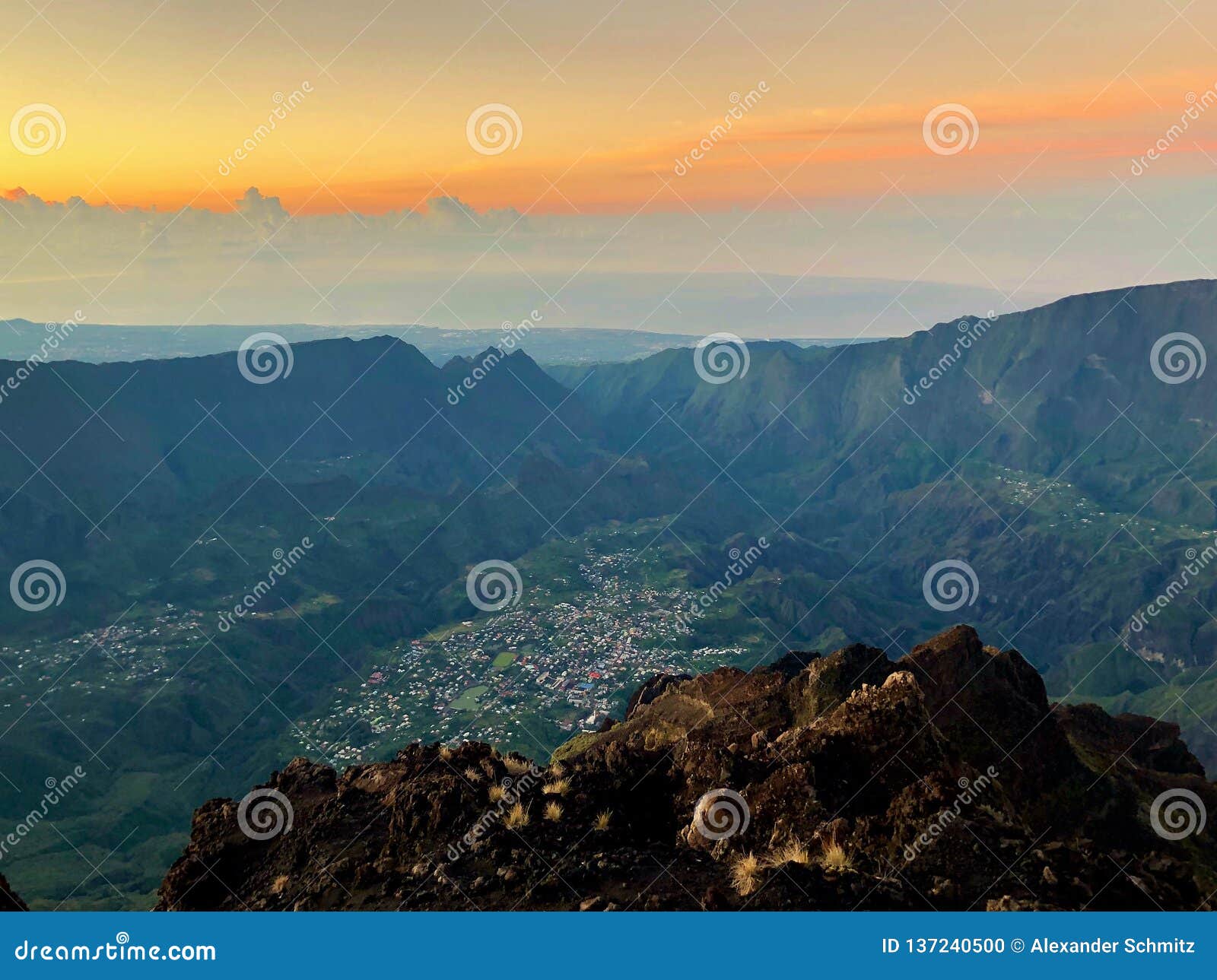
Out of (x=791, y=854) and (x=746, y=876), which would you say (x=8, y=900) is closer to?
(x=746, y=876)

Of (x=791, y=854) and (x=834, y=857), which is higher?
(x=834, y=857)

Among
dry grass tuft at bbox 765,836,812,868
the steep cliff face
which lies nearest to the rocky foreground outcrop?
dry grass tuft at bbox 765,836,812,868

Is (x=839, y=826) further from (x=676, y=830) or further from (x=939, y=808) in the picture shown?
(x=676, y=830)

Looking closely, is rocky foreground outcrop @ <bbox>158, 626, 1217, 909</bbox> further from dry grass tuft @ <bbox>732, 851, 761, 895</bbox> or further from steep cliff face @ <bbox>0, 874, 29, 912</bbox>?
steep cliff face @ <bbox>0, 874, 29, 912</bbox>

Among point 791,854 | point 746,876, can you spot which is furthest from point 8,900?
point 791,854

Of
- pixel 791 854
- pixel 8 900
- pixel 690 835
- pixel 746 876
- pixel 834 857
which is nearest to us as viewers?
pixel 746 876
